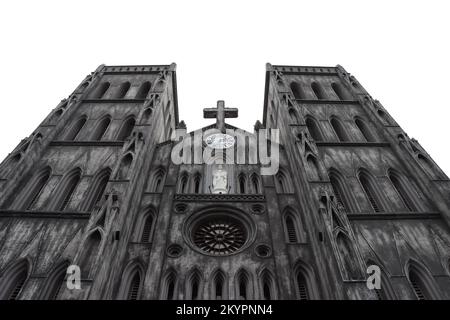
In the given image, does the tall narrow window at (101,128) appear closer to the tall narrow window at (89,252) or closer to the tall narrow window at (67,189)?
the tall narrow window at (67,189)

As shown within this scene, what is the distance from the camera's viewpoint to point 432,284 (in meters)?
12.7

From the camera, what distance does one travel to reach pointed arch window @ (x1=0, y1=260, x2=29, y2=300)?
39.6 ft

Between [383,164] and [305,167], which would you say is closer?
[305,167]

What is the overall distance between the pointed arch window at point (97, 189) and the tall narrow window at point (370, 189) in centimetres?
1330

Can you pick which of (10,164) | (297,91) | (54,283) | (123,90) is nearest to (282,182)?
(297,91)

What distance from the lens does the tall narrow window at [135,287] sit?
13086 mm

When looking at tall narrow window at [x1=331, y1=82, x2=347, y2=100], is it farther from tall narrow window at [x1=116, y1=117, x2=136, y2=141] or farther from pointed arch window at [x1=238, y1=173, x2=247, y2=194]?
tall narrow window at [x1=116, y1=117, x2=136, y2=141]

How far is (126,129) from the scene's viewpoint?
2238cm

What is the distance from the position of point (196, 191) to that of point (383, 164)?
416 inches

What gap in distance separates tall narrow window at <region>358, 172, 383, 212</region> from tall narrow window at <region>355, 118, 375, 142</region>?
3801 millimetres

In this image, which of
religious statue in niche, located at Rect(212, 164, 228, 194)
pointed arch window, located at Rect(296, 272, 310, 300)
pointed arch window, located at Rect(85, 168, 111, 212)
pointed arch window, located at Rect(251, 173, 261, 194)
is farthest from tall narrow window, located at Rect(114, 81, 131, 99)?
pointed arch window, located at Rect(296, 272, 310, 300)
